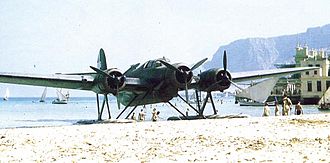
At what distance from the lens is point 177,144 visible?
1474cm

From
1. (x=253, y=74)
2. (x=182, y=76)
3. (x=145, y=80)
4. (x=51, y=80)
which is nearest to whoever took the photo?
(x=182, y=76)

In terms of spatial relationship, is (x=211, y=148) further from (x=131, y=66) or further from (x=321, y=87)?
(x=321, y=87)

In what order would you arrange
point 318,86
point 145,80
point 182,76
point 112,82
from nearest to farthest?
point 112,82
point 182,76
point 145,80
point 318,86

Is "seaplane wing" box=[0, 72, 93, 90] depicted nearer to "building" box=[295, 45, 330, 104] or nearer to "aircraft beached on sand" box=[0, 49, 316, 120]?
"aircraft beached on sand" box=[0, 49, 316, 120]

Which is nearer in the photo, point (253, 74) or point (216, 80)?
point (216, 80)

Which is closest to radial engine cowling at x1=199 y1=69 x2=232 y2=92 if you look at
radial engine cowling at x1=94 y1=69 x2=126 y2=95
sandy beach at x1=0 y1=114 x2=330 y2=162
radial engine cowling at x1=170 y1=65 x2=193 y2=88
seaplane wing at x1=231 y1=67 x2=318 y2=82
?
radial engine cowling at x1=170 y1=65 x2=193 y2=88

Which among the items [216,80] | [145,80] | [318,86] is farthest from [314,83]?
[145,80]

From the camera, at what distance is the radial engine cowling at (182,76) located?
27500 millimetres

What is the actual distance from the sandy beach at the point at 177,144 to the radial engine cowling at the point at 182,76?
26.0 feet

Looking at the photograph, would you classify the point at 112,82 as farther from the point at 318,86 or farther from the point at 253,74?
the point at 318,86

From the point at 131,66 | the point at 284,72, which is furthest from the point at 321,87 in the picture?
the point at 131,66

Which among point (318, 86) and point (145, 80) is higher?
point (145, 80)

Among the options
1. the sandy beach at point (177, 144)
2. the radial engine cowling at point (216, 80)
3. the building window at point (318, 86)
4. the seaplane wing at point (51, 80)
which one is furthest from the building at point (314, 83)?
the sandy beach at point (177, 144)

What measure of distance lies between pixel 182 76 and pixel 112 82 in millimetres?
3759
